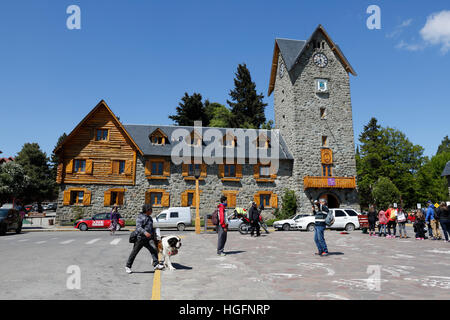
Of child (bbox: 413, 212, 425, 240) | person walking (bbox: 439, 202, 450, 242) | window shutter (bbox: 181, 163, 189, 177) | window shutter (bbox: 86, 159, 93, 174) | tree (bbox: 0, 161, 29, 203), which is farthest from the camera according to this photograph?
tree (bbox: 0, 161, 29, 203)

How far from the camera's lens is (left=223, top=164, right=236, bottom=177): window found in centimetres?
3219

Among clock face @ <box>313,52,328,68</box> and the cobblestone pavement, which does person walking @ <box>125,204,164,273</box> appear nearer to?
the cobblestone pavement

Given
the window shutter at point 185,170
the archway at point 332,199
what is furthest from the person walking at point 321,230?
the archway at point 332,199

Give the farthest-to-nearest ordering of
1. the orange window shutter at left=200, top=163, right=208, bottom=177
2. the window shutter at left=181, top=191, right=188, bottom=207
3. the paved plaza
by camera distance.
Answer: the orange window shutter at left=200, top=163, right=208, bottom=177 < the window shutter at left=181, top=191, right=188, bottom=207 < the paved plaza

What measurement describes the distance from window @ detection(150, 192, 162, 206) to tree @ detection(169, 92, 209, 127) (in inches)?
982

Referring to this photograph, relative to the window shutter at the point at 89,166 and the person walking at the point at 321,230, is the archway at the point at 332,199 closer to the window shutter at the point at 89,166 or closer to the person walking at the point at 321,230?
the person walking at the point at 321,230

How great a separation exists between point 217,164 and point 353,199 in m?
14.7

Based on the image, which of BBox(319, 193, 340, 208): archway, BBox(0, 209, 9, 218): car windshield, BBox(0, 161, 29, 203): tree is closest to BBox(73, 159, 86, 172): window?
BBox(0, 209, 9, 218): car windshield

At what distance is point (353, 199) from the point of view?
32.2m

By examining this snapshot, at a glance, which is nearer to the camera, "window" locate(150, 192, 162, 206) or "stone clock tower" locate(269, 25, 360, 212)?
"window" locate(150, 192, 162, 206)

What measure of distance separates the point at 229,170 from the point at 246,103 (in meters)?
28.7

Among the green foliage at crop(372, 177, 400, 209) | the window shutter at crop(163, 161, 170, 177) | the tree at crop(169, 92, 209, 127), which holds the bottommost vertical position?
the green foliage at crop(372, 177, 400, 209)

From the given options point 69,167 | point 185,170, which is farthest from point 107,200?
point 185,170
